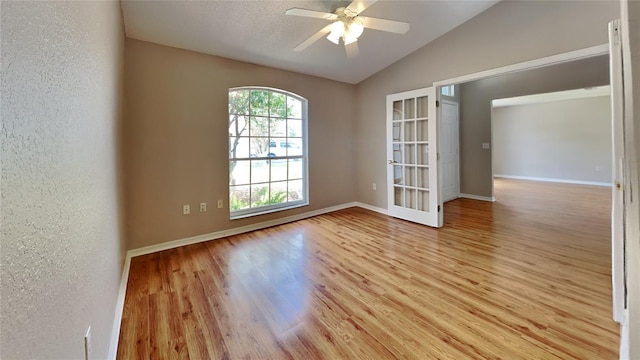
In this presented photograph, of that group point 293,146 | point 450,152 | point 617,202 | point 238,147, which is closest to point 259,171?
point 238,147

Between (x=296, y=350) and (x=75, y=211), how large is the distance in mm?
1307

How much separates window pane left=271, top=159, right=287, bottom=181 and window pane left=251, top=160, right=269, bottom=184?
106 millimetres

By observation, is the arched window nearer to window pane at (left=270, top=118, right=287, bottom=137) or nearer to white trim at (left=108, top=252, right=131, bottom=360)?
window pane at (left=270, top=118, right=287, bottom=137)

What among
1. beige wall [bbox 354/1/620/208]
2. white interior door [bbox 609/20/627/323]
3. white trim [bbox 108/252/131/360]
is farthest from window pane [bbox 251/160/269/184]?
white interior door [bbox 609/20/627/323]

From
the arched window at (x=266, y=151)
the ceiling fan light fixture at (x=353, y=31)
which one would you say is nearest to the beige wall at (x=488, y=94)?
the arched window at (x=266, y=151)

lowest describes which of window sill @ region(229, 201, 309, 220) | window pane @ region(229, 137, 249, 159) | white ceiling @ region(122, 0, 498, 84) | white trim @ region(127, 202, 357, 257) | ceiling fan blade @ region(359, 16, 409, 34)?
white trim @ region(127, 202, 357, 257)

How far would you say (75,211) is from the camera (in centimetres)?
88

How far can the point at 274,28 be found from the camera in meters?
2.83

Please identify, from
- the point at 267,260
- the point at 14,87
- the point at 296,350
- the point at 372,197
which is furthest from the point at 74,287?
the point at 372,197

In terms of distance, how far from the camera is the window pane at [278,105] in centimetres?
389

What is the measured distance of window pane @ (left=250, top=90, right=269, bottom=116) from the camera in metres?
3.70

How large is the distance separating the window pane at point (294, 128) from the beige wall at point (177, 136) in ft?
1.78

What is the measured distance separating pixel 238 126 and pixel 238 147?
0.97 ft

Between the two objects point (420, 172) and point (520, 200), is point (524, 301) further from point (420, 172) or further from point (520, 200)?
point (520, 200)
